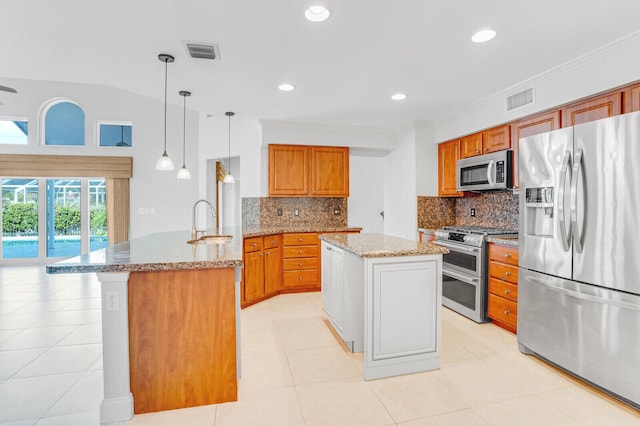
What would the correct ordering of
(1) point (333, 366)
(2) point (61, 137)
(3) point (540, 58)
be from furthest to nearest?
(2) point (61, 137) < (3) point (540, 58) < (1) point (333, 366)

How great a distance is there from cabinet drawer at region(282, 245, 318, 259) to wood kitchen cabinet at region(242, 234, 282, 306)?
3.9 inches

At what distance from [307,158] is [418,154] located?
1608 mm

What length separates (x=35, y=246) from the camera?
6.70 m

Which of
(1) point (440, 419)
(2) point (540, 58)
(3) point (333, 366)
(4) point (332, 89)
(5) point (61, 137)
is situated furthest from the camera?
(5) point (61, 137)

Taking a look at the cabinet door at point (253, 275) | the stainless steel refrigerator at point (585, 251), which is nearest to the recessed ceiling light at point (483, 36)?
the stainless steel refrigerator at point (585, 251)

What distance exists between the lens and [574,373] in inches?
88.3

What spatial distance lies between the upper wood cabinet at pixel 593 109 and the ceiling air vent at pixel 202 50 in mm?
3059

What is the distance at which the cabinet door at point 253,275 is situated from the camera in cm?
391

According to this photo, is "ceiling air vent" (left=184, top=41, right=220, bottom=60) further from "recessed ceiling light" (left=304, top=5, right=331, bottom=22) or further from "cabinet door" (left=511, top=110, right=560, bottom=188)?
"cabinet door" (left=511, top=110, right=560, bottom=188)

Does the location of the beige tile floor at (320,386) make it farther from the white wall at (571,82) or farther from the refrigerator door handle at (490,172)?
the white wall at (571,82)

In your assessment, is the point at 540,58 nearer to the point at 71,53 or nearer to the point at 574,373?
the point at 574,373

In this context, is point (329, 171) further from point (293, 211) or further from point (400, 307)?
point (400, 307)

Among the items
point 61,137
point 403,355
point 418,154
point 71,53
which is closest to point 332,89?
point 418,154

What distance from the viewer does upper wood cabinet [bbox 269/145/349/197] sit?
4.70 m
